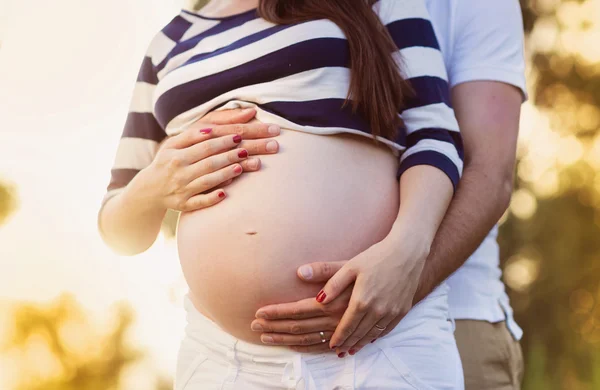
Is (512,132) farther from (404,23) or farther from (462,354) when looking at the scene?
(462,354)

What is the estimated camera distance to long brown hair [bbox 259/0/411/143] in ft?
3.73

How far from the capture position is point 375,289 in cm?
98

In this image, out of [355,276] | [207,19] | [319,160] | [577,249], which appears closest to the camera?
[355,276]

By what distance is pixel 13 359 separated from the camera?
11.7 ft

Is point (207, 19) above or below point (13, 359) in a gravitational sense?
above

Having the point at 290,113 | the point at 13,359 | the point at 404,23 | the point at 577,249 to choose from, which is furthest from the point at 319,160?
the point at 577,249

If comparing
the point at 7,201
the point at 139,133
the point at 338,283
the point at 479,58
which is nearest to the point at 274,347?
the point at 338,283

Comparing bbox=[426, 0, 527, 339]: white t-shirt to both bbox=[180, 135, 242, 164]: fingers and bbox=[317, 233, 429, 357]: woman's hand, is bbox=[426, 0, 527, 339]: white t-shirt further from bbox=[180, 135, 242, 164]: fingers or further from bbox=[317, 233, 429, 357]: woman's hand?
bbox=[180, 135, 242, 164]: fingers

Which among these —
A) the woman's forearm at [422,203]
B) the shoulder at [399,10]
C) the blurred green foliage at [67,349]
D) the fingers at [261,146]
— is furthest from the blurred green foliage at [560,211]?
the fingers at [261,146]

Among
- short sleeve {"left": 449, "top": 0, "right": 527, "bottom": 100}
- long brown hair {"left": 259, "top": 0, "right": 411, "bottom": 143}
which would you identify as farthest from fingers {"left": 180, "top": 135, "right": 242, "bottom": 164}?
short sleeve {"left": 449, "top": 0, "right": 527, "bottom": 100}

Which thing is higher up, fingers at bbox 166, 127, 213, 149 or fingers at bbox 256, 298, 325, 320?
fingers at bbox 166, 127, 213, 149

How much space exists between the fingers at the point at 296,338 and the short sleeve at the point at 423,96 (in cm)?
33

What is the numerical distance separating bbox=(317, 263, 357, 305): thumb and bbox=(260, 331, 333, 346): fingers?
0.22 feet

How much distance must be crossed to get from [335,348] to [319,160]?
0.31 metres
